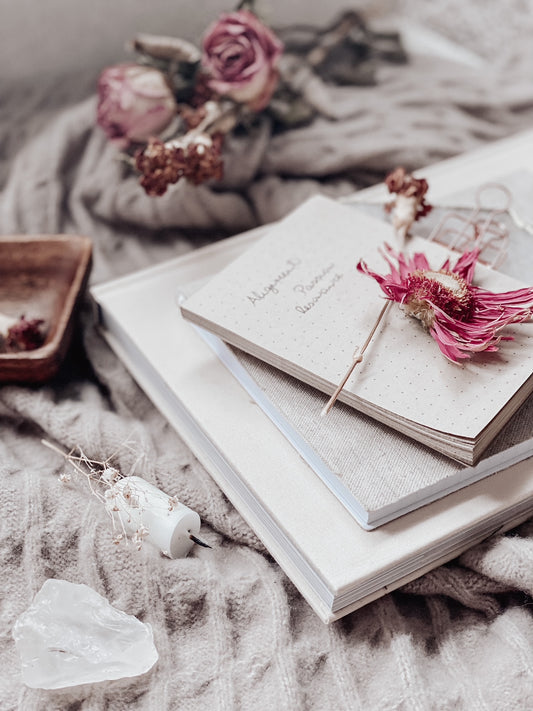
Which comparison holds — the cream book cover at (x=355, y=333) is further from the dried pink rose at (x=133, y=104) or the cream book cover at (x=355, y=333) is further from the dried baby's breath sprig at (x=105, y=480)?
the dried pink rose at (x=133, y=104)

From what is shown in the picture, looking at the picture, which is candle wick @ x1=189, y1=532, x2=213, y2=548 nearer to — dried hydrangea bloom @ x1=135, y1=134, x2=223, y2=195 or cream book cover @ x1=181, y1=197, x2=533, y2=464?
cream book cover @ x1=181, y1=197, x2=533, y2=464

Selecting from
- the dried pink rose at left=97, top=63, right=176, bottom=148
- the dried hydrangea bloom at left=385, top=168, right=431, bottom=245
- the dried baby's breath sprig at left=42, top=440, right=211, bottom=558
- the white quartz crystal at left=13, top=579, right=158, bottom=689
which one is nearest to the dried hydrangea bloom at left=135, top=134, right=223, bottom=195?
the dried pink rose at left=97, top=63, right=176, bottom=148

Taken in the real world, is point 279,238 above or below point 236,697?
above

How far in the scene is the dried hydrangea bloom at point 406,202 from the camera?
71cm

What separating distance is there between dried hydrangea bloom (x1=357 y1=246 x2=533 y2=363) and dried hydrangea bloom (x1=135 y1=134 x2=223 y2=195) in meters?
0.25

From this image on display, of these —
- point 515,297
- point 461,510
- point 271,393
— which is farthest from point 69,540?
point 515,297

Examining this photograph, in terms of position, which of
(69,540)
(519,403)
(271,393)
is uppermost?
(519,403)

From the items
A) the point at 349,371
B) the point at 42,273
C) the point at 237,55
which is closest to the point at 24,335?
the point at 42,273

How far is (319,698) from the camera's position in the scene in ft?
1.68

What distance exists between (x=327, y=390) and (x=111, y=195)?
1.62 feet

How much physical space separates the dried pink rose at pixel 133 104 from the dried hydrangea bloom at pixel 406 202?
32cm

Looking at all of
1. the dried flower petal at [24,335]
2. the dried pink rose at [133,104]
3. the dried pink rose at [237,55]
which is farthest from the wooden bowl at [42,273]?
the dried pink rose at [237,55]

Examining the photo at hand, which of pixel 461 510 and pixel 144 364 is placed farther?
pixel 144 364

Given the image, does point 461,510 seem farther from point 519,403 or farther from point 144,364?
point 144,364
